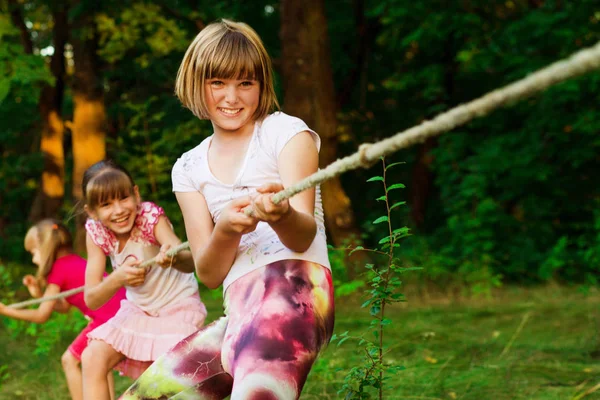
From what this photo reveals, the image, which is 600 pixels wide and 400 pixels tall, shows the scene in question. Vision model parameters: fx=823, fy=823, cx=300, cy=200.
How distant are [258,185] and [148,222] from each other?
127 cm

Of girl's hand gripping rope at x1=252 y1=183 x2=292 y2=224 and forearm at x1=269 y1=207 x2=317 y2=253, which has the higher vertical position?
girl's hand gripping rope at x1=252 y1=183 x2=292 y2=224

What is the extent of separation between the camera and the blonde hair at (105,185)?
11.0 feet

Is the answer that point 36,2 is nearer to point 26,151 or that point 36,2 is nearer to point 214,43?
point 26,151

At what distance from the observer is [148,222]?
338 centimetres

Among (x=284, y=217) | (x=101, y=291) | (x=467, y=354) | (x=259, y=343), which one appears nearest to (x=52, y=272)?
(x=101, y=291)

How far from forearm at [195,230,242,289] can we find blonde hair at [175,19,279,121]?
42 centimetres

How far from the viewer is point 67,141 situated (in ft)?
52.5

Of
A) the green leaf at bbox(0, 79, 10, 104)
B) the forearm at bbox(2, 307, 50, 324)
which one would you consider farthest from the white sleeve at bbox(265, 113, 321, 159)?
the green leaf at bbox(0, 79, 10, 104)

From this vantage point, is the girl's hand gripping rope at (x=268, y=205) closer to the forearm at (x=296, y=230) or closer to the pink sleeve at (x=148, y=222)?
the forearm at (x=296, y=230)

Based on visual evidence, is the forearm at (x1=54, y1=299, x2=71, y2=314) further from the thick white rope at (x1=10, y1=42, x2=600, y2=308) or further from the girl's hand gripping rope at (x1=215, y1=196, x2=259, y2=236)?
the thick white rope at (x1=10, y1=42, x2=600, y2=308)

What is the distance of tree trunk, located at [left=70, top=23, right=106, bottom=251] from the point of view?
1109cm

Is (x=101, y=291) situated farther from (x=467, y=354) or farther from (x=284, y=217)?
(x=467, y=354)

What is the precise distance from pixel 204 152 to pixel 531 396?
2341 millimetres

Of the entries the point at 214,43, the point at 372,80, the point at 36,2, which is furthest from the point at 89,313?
the point at 372,80
